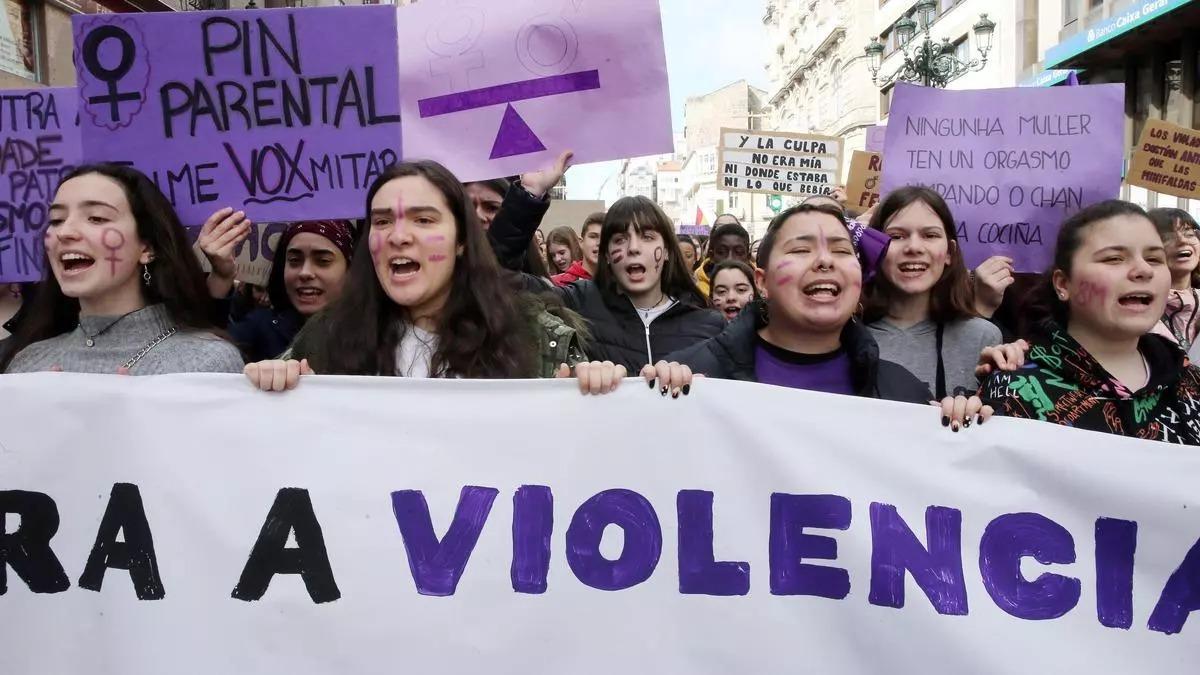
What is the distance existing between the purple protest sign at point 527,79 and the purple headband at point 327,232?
18.6 inches

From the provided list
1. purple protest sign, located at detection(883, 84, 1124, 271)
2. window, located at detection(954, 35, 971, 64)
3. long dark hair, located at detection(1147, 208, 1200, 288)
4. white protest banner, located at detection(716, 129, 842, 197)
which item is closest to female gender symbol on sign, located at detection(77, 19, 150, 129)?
purple protest sign, located at detection(883, 84, 1124, 271)

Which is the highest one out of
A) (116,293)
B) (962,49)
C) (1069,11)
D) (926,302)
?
(962,49)

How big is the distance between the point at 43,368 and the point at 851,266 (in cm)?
206

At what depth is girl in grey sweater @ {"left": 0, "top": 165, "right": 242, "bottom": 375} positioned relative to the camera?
243 centimetres

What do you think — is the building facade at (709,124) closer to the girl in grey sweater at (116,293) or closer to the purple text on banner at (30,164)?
the purple text on banner at (30,164)

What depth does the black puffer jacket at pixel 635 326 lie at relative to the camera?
151 inches

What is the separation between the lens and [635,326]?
12.9 feet

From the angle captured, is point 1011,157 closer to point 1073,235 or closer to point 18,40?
point 1073,235

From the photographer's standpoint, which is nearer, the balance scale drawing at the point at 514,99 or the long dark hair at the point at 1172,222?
the balance scale drawing at the point at 514,99

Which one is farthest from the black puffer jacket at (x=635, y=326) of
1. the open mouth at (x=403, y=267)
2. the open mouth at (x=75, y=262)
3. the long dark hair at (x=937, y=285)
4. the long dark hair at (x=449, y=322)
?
the open mouth at (x=75, y=262)

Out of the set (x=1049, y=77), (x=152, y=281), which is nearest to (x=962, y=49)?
(x=1049, y=77)

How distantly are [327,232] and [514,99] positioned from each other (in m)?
0.78

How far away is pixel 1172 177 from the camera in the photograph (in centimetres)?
569

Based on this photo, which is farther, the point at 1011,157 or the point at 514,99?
the point at 1011,157
